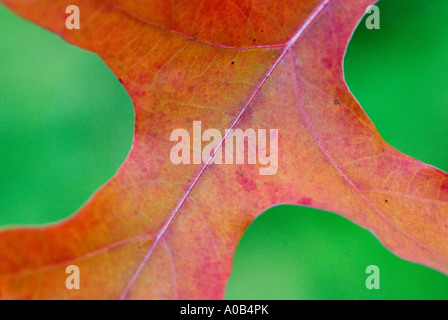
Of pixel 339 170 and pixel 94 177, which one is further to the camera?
pixel 94 177

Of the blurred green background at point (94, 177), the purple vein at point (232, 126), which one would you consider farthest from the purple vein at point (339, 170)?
the blurred green background at point (94, 177)

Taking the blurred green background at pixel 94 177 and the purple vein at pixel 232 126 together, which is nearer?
the purple vein at pixel 232 126

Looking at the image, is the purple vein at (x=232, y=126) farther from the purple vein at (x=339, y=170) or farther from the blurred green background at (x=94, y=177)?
the blurred green background at (x=94, y=177)

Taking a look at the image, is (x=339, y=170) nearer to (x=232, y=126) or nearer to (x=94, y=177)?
(x=232, y=126)

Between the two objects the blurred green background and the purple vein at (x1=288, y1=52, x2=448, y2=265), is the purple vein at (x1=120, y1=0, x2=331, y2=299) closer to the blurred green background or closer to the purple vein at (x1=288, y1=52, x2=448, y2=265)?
the purple vein at (x1=288, y1=52, x2=448, y2=265)

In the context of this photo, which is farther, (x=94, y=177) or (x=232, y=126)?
(x=94, y=177)

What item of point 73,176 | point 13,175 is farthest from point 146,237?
point 13,175

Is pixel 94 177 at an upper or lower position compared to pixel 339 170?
upper

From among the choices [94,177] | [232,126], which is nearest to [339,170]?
[232,126]

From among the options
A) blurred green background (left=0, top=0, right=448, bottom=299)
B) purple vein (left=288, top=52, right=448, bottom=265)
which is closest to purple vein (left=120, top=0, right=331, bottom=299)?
purple vein (left=288, top=52, right=448, bottom=265)
